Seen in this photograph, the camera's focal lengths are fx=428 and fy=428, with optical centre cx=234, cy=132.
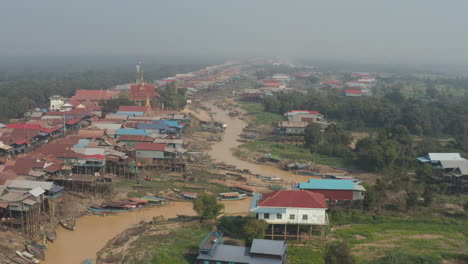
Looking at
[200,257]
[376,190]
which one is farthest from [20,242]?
[376,190]

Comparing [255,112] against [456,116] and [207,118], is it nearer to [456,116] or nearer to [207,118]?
[207,118]

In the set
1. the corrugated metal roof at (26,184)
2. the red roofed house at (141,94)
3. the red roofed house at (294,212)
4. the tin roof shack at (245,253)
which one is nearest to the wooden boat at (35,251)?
the corrugated metal roof at (26,184)

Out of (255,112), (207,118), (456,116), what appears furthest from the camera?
(255,112)

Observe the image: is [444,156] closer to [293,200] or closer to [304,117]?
[293,200]

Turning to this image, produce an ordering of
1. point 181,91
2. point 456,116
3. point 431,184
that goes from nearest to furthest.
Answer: point 431,184, point 456,116, point 181,91

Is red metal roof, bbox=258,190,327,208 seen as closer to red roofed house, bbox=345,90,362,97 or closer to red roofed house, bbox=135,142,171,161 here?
red roofed house, bbox=135,142,171,161

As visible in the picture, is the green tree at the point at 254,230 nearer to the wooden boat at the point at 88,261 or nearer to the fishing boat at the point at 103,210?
the wooden boat at the point at 88,261

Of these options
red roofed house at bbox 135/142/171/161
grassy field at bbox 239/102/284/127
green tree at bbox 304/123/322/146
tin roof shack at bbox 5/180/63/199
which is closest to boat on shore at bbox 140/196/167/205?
tin roof shack at bbox 5/180/63/199
